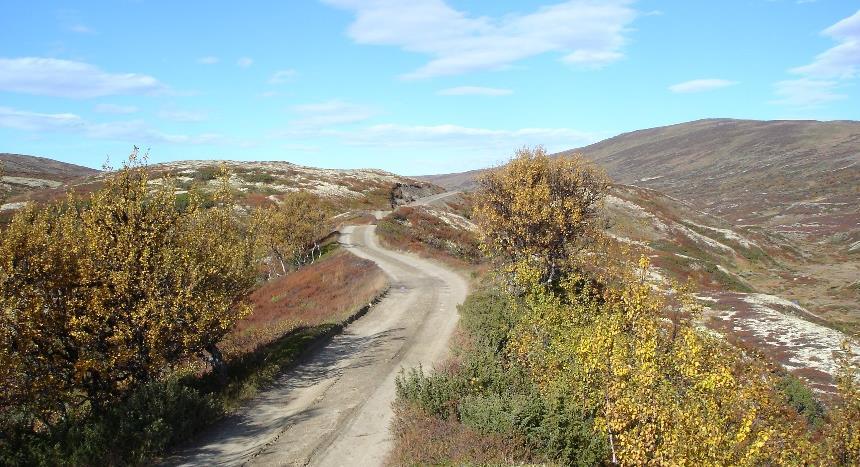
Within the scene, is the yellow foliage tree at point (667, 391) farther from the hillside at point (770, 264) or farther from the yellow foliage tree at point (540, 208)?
the yellow foliage tree at point (540, 208)

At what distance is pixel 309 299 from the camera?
43594 mm

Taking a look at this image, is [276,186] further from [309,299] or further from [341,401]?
[341,401]

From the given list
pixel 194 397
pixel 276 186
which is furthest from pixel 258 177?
pixel 194 397

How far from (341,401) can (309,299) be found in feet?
74.2

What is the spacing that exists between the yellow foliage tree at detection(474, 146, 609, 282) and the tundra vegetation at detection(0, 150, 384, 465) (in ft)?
53.3

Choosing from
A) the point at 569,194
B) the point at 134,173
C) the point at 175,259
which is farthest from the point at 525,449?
the point at 569,194

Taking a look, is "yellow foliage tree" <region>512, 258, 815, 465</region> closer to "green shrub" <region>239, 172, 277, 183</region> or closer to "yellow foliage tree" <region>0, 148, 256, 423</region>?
"yellow foliage tree" <region>0, 148, 256, 423</region>

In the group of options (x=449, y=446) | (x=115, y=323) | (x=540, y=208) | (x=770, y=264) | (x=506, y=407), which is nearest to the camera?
(x=449, y=446)

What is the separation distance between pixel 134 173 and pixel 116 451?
1034 cm

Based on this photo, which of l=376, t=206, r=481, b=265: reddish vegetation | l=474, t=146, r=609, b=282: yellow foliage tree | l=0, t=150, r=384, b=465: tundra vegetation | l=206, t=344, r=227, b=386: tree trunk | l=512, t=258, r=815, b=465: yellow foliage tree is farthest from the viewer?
l=376, t=206, r=481, b=265: reddish vegetation

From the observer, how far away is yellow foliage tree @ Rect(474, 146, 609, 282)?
32594 mm

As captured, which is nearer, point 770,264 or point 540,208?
point 540,208

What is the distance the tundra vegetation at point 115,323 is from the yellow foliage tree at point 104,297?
0.05m

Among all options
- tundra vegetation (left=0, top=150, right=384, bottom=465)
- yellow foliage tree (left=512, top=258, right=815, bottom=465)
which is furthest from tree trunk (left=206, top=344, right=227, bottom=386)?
yellow foliage tree (left=512, top=258, right=815, bottom=465)
